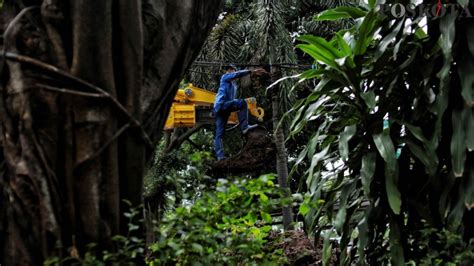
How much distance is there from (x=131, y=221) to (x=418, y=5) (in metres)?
3.38

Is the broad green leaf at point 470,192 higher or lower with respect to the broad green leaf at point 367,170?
lower

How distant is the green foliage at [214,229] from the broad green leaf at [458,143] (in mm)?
Result: 1972

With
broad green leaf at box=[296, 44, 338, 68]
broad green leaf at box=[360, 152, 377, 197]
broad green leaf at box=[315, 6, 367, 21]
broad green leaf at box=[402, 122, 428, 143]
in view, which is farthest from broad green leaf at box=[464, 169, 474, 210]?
broad green leaf at box=[315, 6, 367, 21]

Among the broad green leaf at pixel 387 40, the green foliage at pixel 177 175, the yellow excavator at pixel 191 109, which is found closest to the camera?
the green foliage at pixel 177 175

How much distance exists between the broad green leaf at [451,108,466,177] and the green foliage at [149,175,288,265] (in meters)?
1.97

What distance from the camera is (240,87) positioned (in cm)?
1508

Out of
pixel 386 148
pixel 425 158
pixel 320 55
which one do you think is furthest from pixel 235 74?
pixel 425 158

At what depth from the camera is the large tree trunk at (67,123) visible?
2645mm

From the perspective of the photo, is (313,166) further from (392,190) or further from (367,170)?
(392,190)

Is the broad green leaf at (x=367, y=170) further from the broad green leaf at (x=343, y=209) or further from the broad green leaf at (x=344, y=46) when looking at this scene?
the broad green leaf at (x=344, y=46)

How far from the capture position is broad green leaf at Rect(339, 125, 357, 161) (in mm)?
4926

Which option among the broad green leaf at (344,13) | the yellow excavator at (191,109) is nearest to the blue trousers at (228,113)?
the yellow excavator at (191,109)

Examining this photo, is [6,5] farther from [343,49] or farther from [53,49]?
[343,49]

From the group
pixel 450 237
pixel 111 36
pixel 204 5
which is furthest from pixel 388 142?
pixel 111 36
